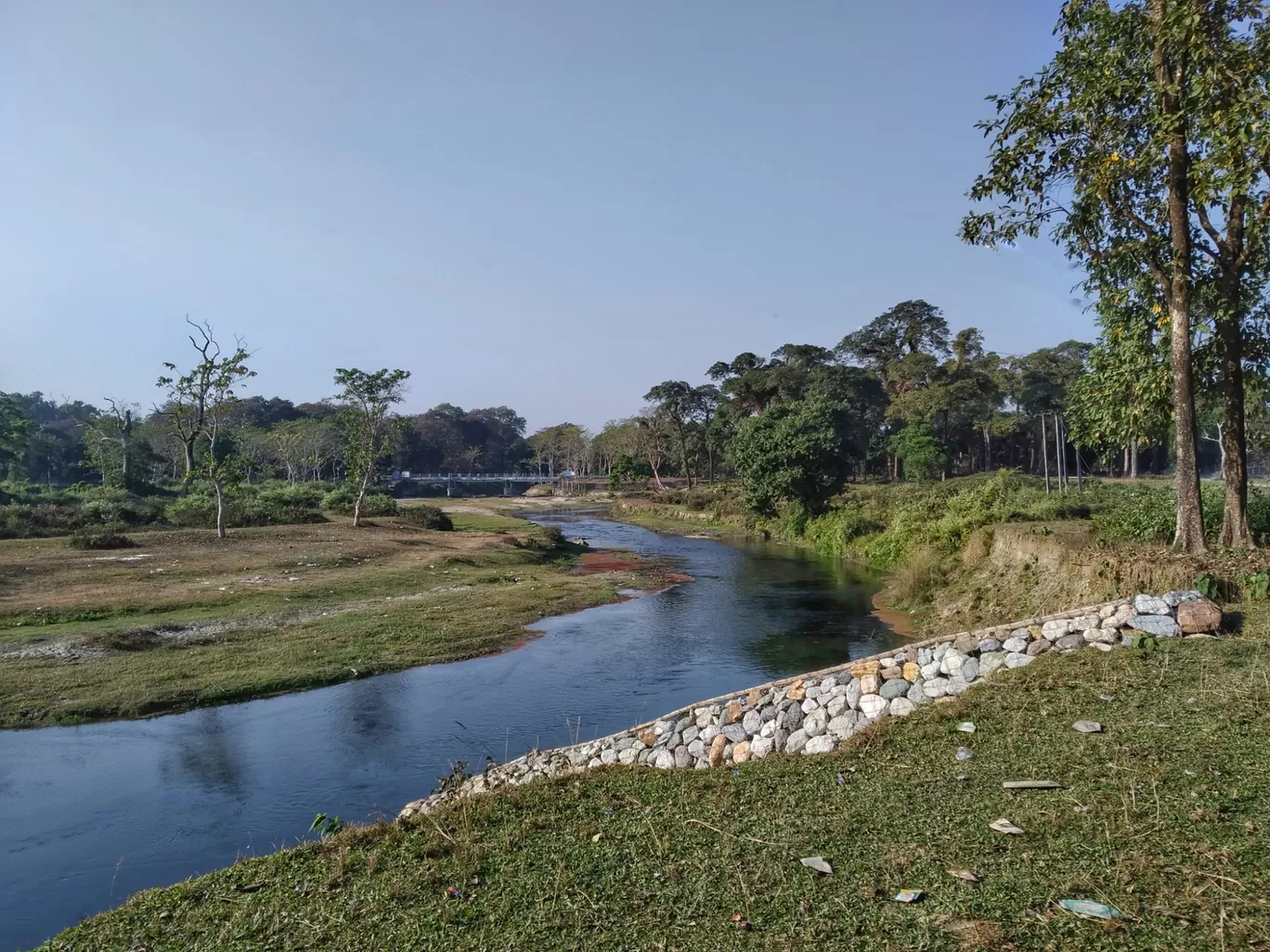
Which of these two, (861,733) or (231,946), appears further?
(861,733)

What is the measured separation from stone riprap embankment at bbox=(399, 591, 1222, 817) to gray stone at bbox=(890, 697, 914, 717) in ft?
0.04

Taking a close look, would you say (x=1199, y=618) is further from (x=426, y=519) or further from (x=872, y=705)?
(x=426, y=519)

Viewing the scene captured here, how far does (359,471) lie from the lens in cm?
4341

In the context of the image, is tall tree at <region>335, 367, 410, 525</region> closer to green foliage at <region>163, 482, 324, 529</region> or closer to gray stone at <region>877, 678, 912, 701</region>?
green foliage at <region>163, 482, 324, 529</region>

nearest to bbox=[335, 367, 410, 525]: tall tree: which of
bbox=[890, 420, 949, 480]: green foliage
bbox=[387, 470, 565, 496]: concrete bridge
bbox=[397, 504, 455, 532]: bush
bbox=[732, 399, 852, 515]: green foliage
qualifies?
bbox=[397, 504, 455, 532]: bush

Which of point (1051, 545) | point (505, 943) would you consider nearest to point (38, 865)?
point (505, 943)

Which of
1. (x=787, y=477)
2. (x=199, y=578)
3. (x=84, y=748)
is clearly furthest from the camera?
(x=787, y=477)

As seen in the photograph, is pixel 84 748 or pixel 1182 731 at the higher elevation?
pixel 1182 731

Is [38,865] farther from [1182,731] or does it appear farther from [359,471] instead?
[359,471]

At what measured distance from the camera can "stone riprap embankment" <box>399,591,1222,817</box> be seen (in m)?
10.3

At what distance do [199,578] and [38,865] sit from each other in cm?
1753

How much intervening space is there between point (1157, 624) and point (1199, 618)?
21.9 inches

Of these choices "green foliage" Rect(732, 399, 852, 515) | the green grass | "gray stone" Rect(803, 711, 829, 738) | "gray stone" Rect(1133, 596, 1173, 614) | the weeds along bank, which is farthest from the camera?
"green foliage" Rect(732, 399, 852, 515)

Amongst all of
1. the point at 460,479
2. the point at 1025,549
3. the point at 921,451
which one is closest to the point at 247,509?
the point at 1025,549
